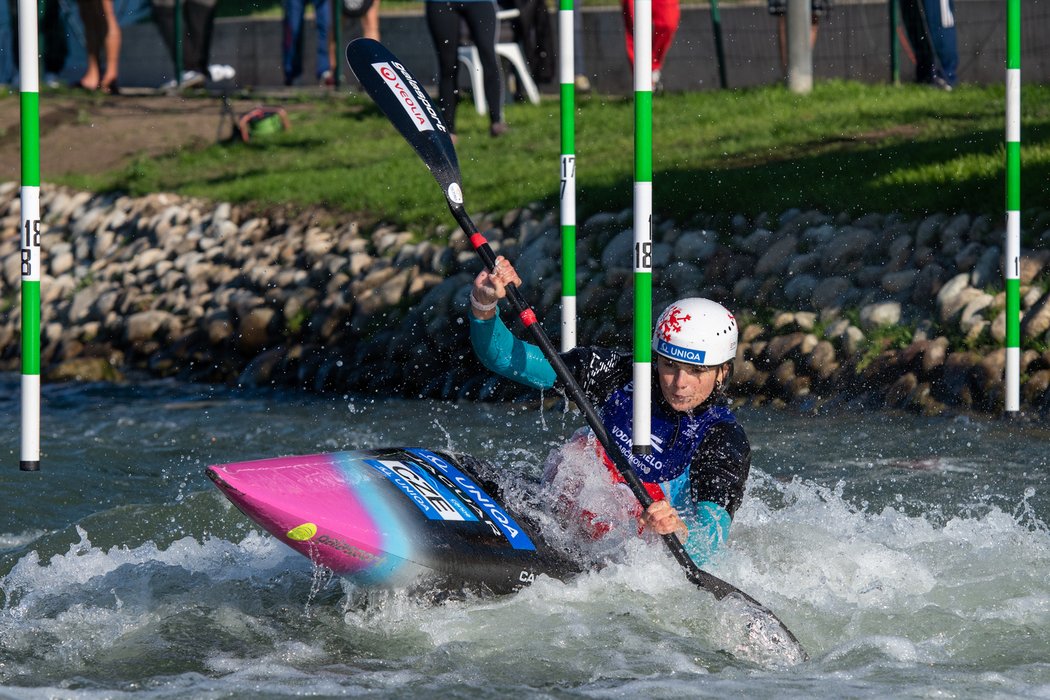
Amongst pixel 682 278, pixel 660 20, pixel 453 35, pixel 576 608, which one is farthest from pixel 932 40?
pixel 576 608

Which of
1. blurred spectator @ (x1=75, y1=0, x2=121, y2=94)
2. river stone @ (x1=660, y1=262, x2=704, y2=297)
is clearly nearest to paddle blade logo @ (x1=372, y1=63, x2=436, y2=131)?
river stone @ (x1=660, y1=262, x2=704, y2=297)

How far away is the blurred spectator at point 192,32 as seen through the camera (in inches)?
599

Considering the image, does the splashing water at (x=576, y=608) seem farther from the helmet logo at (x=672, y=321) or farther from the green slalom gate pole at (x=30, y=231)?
the helmet logo at (x=672, y=321)

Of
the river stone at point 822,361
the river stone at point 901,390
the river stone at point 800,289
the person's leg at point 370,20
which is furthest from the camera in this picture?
the person's leg at point 370,20

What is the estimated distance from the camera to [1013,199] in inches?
279

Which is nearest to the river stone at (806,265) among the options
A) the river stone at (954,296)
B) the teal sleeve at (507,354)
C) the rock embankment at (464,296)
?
the rock embankment at (464,296)

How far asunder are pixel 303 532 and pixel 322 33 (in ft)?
36.5

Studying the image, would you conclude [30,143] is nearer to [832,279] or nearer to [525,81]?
[832,279]

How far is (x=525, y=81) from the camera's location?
520 inches

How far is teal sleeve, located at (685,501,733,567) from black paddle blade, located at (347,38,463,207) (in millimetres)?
1447

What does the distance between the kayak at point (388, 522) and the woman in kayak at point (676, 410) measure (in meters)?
0.40

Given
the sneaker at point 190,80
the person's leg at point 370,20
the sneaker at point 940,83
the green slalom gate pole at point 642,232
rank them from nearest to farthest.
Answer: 1. the green slalom gate pole at point 642,232
2. the sneaker at point 940,83
3. the person's leg at point 370,20
4. the sneaker at point 190,80

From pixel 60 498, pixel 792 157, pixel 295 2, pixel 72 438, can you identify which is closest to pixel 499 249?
pixel 792 157

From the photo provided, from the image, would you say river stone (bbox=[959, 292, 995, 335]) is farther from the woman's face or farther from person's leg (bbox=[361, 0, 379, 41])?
person's leg (bbox=[361, 0, 379, 41])
